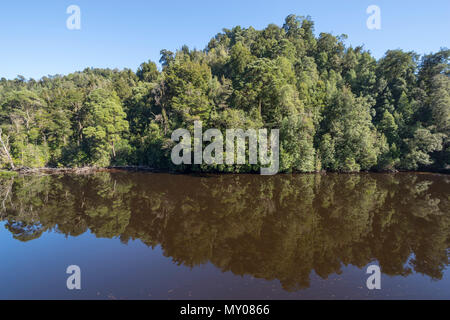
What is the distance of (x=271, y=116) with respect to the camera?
3194cm

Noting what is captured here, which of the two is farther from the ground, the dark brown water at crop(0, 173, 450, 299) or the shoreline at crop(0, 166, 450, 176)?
the shoreline at crop(0, 166, 450, 176)

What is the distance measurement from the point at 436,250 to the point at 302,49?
52.3 metres

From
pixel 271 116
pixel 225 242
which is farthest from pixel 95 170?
pixel 225 242

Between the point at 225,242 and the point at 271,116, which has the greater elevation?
the point at 271,116

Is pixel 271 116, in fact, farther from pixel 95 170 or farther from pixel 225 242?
pixel 95 170

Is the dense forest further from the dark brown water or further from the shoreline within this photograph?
the dark brown water

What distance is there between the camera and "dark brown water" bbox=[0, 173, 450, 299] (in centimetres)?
839

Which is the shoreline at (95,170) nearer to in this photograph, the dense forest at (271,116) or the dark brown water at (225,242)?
the dense forest at (271,116)

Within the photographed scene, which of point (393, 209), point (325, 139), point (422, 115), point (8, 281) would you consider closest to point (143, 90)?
point (325, 139)

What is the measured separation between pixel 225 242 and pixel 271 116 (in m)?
24.0

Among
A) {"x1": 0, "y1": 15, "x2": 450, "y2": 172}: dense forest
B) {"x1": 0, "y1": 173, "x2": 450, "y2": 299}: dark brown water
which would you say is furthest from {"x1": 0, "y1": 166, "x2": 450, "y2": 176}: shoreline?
{"x1": 0, "y1": 173, "x2": 450, "y2": 299}: dark brown water

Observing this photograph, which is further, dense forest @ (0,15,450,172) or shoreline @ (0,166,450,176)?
shoreline @ (0,166,450,176)

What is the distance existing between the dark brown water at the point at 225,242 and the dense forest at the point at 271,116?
36.8 ft

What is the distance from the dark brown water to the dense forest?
1121cm
